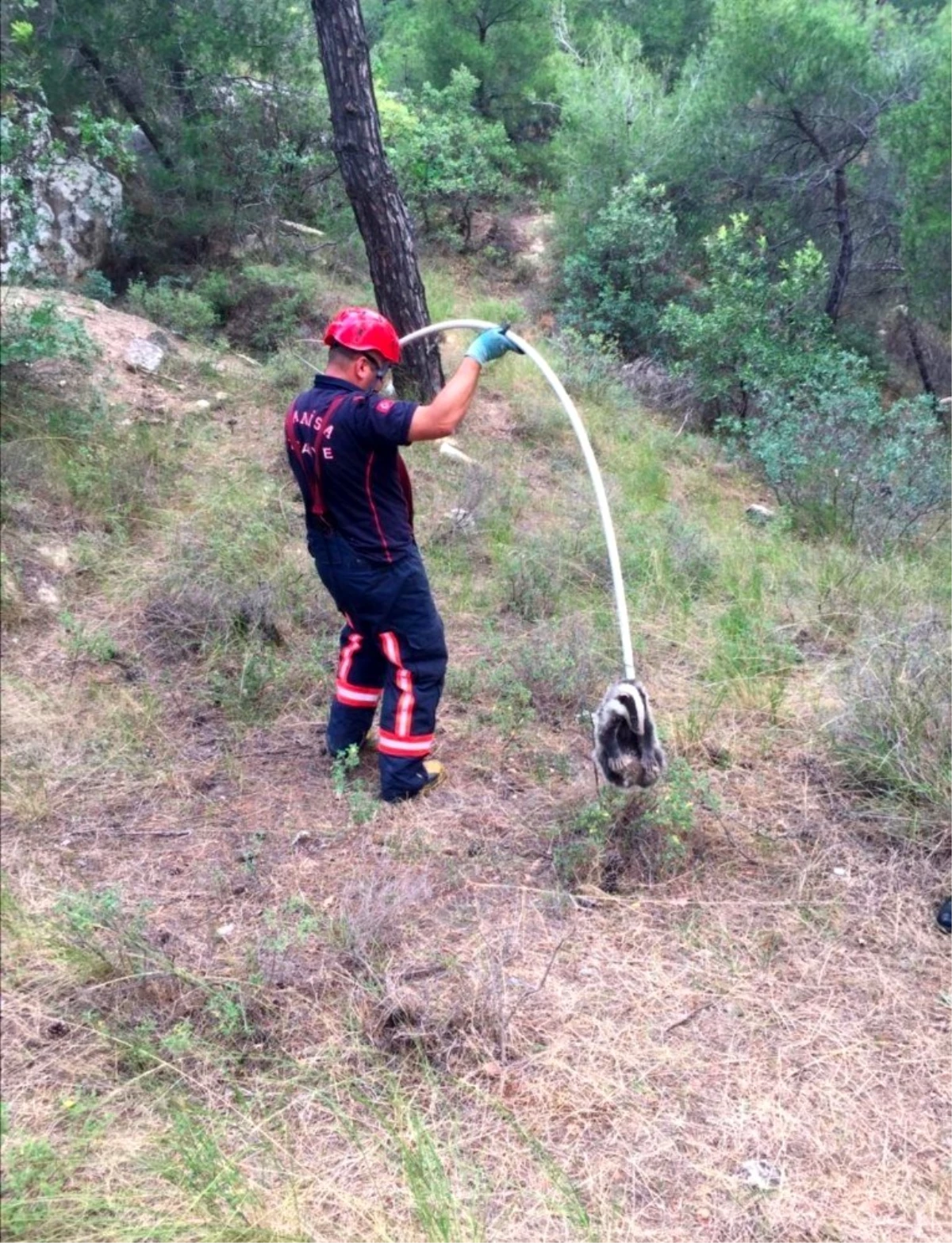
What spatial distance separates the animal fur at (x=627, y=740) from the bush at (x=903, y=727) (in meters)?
0.92

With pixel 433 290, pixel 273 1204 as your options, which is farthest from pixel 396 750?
pixel 433 290

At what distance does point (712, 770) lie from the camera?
361 cm

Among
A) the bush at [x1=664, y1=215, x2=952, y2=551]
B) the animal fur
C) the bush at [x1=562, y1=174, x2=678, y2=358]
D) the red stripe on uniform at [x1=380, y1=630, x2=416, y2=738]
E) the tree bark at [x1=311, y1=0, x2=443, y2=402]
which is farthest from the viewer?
the bush at [x1=562, y1=174, x2=678, y2=358]

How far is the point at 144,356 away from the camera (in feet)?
20.6

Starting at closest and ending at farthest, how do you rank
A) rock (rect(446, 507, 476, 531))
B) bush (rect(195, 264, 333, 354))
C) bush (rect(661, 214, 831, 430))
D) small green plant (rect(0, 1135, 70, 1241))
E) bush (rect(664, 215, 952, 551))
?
small green plant (rect(0, 1135, 70, 1241)) < rock (rect(446, 507, 476, 531)) < bush (rect(664, 215, 952, 551)) < bush (rect(195, 264, 333, 354)) < bush (rect(661, 214, 831, 430))

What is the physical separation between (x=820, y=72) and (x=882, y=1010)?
1240 centimetres

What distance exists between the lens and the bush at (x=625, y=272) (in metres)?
11.4

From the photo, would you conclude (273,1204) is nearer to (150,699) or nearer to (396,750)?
(396,750)

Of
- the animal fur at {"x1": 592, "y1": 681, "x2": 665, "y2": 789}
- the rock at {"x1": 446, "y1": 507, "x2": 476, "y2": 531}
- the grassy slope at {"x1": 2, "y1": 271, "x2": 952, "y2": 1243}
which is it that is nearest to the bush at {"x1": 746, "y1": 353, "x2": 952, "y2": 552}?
the grassy slope at {"x1": 2, "y1": 271, "x2": 952, "y2": 1243}

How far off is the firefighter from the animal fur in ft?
2.41

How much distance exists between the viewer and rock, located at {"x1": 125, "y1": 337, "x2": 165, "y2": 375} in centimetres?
615

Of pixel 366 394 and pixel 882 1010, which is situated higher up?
pixel 366 394

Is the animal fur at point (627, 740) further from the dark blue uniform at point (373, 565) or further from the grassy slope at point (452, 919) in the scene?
the dark blue uniform at point (373, 565)

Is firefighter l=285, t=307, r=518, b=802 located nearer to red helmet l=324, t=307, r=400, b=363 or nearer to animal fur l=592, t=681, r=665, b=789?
red helmet l=324, t=307, r=400, b=363
